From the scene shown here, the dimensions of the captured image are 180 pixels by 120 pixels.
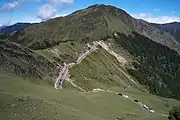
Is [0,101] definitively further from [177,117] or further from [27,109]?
[177,117]

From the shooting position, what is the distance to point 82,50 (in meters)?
179

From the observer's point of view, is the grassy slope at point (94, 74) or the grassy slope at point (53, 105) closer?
the grassy slope at point (53, 105)

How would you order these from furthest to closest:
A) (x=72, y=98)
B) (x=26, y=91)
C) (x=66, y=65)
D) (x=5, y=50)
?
(x=66, y=65), (x=5, y=50), (x=72, y=98), (x=26, y=91)

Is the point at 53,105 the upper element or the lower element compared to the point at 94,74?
lower

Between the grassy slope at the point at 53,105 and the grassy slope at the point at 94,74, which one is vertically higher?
the grassy slope at the point at 94,74

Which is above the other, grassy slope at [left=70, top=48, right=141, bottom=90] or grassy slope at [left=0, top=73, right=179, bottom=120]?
grassy slope at [left=70, top=48, right=141, bottom=90]

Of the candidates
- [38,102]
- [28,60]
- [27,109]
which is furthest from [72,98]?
[28,60]

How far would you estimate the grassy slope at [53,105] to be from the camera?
1467 inches

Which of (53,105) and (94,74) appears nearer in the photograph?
(53,105)

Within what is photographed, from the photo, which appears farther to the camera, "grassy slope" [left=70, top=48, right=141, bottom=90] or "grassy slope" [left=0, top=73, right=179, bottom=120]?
"grassy slope" [left=70, top=48, right=141, bottom=90]

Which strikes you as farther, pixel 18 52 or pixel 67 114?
pixel 18 52

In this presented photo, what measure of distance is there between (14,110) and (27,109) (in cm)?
187

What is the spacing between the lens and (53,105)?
144 feet

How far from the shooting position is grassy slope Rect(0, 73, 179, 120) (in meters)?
37.2
